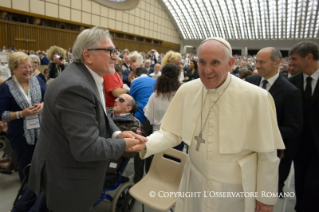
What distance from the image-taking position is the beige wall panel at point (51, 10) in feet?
51.1

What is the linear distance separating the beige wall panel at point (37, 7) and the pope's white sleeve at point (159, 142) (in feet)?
54.8

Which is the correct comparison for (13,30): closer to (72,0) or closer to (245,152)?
(72,0)

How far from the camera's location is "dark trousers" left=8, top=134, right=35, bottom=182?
8.99ft

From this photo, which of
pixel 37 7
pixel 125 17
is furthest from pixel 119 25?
pixel 37 7

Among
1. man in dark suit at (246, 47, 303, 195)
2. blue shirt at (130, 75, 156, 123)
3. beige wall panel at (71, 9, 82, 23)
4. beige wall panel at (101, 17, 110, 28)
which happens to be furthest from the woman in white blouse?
beige wall panel at (101, 17, 110, 28)

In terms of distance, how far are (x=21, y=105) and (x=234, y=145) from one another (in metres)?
2.49

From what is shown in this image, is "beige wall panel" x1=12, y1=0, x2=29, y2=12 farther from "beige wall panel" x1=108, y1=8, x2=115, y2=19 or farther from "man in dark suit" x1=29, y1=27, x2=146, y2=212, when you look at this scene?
→ "man in dark suit" x1=29, y1=27, x2=146, y2=212

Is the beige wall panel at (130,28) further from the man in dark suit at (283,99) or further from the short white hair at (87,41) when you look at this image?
the short white hair at (87,41)

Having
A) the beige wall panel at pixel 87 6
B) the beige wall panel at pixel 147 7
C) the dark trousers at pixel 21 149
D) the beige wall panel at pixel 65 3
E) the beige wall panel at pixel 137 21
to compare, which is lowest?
the dark trousers at pixel 21 149

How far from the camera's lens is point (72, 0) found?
1734 centimetres

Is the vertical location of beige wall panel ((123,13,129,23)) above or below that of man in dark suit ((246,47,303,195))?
above

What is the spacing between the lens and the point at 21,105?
2643mm

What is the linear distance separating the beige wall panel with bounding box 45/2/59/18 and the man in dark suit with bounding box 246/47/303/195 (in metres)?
17.1

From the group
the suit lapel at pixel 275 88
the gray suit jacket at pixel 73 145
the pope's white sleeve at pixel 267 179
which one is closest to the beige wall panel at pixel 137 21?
the suit lapel at pixel 275 88
